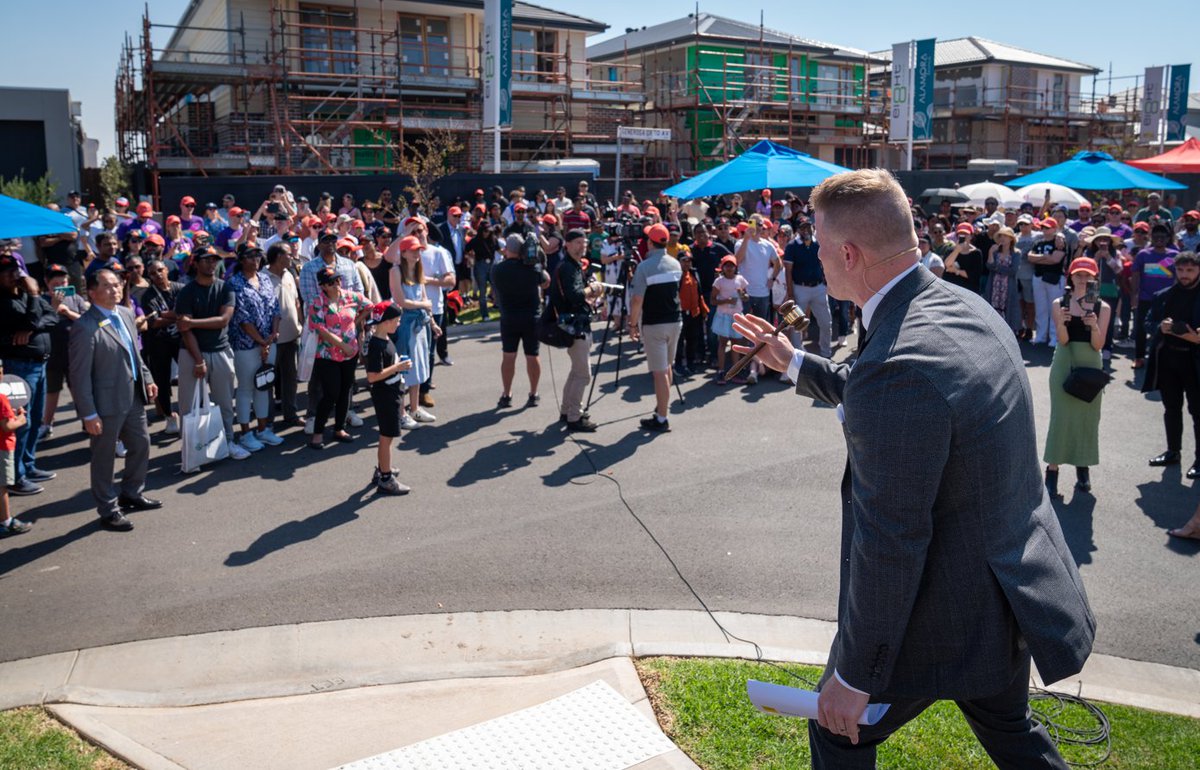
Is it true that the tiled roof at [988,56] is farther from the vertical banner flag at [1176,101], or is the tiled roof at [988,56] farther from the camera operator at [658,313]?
the camera operator at [658,313]

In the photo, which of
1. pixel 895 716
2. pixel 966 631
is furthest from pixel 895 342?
pixel 895 716

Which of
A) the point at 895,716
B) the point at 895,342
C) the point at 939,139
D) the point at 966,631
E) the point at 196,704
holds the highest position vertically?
the point at 939,139

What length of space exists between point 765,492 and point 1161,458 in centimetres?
393

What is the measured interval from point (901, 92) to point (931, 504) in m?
29.6

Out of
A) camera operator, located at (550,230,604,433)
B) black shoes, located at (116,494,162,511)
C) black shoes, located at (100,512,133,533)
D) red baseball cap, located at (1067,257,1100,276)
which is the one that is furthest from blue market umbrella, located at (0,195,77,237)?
red baseball cap, located at (1067,257,1100,276)

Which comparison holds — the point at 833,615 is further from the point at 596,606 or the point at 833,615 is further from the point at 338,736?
the point at 338,736

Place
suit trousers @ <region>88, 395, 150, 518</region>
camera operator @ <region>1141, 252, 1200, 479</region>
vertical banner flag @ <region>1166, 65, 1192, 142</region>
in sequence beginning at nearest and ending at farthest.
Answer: suit trousers @ <region>88, 395, 150, 518</region>
camera operator @ <region>1141, 252, 1200, 479</region>
vertical banner flag @ <region>1166, 65, 1192, 142</region>

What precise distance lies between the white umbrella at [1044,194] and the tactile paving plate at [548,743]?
18393mm

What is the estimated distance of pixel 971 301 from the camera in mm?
2723

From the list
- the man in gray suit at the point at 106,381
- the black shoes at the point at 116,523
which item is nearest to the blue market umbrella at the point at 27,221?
the man in gray suit at the point at 106,381

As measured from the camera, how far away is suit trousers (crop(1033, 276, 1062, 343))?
1441cm

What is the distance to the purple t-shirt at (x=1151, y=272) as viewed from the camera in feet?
43.5

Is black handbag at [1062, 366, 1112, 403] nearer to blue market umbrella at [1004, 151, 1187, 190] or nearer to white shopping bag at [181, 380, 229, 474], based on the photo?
white shopping bag at [181, 380, 229, 474]

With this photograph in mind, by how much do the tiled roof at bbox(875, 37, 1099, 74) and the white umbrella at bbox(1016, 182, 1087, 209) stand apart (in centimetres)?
3076
